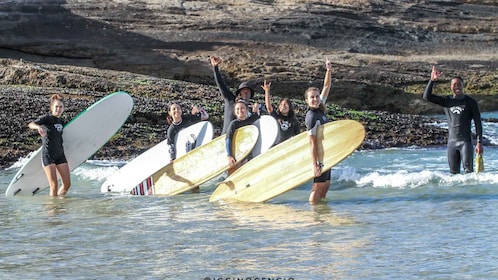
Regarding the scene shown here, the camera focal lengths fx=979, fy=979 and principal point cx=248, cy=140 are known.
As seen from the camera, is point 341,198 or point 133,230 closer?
point 133,230

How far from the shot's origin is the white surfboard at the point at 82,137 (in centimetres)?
1409

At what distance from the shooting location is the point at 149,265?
8695 mm

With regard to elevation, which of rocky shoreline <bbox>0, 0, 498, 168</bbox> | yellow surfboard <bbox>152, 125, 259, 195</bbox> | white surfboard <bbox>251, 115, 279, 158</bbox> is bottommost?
yellow surfboard <bbox>152, 125, 259, 195</bbox>

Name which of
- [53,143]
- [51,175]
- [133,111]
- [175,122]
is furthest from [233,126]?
[133,111]

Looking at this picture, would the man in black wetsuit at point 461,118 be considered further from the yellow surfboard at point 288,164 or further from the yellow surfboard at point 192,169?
the yellow surfboard at point 192,169

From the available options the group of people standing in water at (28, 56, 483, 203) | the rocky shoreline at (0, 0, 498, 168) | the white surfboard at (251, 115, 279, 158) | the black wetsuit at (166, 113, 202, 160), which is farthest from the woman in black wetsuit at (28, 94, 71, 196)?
the rocky shoreline at (0, 0, 498, 168)

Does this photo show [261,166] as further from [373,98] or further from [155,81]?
[373,98]

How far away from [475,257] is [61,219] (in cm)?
509

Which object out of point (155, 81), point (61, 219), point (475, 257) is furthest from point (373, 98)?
point (475, 257)

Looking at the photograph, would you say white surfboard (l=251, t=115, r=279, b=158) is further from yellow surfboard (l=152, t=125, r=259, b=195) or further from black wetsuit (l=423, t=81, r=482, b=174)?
black wetsuit (l=423, t=81, r=482, b=174)

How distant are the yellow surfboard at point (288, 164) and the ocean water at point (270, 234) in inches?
10.6

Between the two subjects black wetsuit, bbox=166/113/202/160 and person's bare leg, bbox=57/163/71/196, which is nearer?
person's bare leg, bbox=57/163/71/196

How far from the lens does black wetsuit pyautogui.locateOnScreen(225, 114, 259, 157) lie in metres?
13.0

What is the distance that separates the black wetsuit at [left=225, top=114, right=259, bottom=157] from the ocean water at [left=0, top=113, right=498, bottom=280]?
776 millimetres
